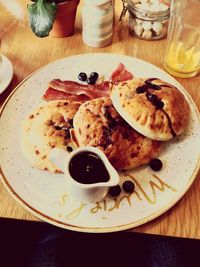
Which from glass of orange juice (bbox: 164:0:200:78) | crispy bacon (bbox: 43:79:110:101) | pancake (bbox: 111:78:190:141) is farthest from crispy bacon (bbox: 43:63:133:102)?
glass of orange juice (bbox: 164:0:200:78)

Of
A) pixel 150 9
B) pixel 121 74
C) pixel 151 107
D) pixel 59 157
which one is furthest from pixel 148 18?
pixel 59 157

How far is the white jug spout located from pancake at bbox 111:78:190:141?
202 mm

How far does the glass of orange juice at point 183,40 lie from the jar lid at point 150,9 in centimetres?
6

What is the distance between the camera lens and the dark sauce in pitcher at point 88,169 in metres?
0.83

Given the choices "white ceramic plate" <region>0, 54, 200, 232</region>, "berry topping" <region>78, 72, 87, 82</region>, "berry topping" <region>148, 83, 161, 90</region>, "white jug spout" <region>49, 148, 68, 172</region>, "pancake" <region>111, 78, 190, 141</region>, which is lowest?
"white ceramic plate" <region>0, 54, 200, 232</region>

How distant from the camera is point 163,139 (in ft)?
3.19

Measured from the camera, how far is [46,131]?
3.18 ft

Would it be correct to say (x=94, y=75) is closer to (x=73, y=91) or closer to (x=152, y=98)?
(x=73, y=91)

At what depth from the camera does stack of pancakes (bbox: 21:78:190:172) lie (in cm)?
93

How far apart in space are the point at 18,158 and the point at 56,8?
0.57 meters

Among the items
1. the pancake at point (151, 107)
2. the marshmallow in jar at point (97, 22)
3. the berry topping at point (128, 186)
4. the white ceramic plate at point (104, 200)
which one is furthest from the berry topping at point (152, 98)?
the marshmallow in jar at point (97, 22)

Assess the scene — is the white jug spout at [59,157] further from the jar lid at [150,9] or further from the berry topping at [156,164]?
the jar lid at [150,9]

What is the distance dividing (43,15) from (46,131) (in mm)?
470

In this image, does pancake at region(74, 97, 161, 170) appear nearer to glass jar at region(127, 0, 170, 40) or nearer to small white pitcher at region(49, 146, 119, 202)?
small white pitcher at region(49, 146, 119, 202)
